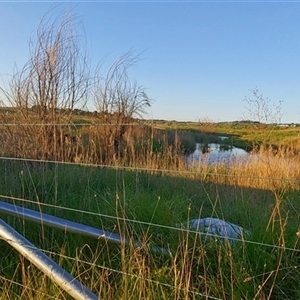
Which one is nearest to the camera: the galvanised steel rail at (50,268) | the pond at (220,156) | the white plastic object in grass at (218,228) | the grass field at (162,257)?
the galvanised steel rail at (50,268)

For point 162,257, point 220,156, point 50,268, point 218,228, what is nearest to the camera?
point 50,268

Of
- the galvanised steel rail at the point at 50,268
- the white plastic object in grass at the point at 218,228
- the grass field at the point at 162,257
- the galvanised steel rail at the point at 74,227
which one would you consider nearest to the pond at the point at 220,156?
the grass field at the point at 162,257

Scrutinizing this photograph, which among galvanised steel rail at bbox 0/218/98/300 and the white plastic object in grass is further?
the white plastic object in grass

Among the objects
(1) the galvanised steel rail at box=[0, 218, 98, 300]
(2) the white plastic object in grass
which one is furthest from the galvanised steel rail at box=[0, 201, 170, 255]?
(2) the white plastic object in grass

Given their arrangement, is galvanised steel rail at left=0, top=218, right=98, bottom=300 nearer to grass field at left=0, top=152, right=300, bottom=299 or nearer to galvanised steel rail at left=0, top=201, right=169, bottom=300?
galvanised steel rail at left=0, top=201, right=169, bottom=300

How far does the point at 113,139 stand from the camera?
6.70m

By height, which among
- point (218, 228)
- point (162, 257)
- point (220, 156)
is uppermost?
point (220, 156)

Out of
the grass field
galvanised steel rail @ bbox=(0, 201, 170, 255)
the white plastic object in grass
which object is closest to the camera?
the grass field

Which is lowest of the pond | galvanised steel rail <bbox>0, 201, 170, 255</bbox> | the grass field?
the grass field

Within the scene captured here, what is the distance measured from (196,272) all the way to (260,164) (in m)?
3.72

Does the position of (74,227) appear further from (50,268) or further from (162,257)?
(162,257)

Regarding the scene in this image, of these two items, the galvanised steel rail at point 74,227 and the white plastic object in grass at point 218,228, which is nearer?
the galvanised steel rail at point 74,227

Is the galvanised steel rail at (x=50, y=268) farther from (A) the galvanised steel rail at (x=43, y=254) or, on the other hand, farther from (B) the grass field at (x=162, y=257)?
(B) the grass field at (x=162, y=257)

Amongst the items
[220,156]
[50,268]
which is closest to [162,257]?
[50,268]
